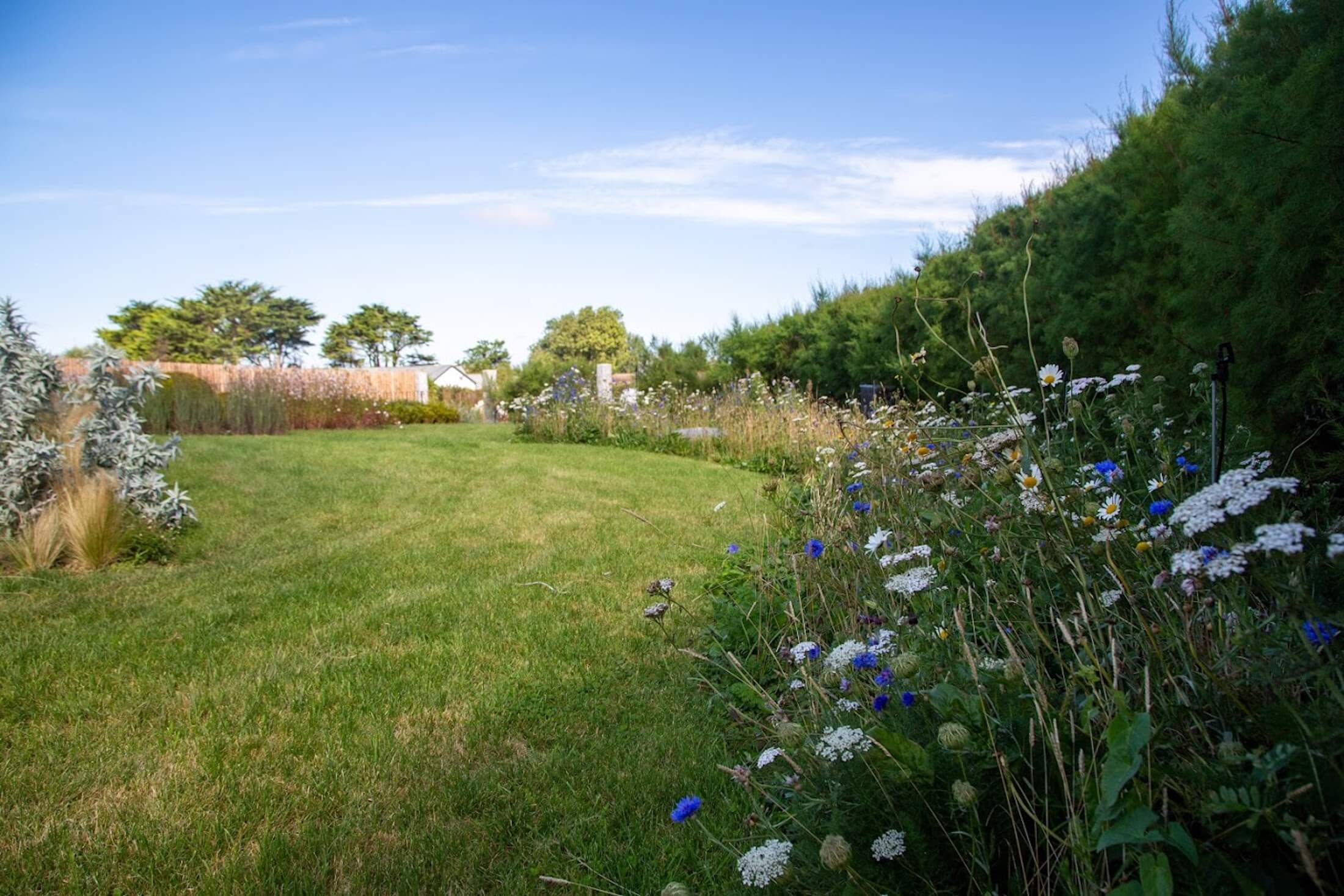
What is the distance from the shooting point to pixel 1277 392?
2602mm

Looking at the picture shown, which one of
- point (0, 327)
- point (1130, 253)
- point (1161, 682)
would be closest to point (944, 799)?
point (1161, 682)

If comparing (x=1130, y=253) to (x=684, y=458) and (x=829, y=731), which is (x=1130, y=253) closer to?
(x=829, y=731)

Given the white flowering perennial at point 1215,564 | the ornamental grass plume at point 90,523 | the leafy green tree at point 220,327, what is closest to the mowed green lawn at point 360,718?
the ornamental grass plume at point 90,523

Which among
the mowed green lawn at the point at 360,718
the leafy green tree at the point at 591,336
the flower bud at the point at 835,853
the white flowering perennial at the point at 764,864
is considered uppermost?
the leafy green tree at the point at 591,336

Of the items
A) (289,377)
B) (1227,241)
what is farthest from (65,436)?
(289,377)

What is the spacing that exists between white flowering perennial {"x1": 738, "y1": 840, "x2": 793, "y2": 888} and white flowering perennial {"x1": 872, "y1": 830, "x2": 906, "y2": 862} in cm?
15

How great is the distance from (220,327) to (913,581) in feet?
177

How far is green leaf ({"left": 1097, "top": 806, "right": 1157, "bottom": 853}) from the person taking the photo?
3.31 ft

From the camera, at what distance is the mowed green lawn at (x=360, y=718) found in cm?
196

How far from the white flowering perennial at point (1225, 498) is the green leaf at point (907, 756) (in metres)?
0.55

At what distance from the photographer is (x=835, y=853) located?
109 centimetres

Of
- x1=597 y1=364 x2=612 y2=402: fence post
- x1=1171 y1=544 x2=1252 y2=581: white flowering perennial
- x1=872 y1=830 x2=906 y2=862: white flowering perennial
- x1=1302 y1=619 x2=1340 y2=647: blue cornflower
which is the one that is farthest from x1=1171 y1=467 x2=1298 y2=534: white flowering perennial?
x1=597 y1=364 x2=612 y2=402: fence post

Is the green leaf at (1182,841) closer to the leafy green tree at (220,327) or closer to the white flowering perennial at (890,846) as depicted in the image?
the white flowering perennial at (890,846)

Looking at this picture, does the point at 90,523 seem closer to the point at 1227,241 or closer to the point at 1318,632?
the point at 1318,632
